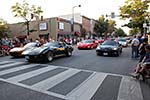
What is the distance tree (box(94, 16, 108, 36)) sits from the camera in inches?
2827

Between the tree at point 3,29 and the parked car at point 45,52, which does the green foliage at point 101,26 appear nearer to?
the tree at point 3,29

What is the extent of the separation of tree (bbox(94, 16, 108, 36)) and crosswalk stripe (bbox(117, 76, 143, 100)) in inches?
2544

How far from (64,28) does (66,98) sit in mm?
44849

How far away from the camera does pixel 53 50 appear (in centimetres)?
1457

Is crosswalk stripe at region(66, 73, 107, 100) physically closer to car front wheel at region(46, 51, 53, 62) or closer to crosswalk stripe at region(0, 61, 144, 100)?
crosswalk stripe at region(0, 61, 144, 100)

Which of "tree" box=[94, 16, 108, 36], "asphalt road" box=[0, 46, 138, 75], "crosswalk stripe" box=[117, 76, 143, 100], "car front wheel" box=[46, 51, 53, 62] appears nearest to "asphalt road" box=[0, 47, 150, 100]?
"crosswalk stripe" box=[117, 76, 143, 100]

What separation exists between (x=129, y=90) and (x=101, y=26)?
219 feet

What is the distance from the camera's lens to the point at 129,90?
665 centimetres

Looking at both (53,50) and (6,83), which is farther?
(53,50)

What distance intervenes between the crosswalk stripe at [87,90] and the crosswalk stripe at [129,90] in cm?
81

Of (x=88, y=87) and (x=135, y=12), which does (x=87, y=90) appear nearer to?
(x=88, y=87)

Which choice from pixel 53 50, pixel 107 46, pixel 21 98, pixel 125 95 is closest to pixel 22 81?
pixel 21 98

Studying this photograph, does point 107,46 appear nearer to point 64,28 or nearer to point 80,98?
point 80,98

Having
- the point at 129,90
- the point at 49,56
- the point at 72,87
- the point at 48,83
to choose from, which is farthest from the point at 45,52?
the point at 129,90
